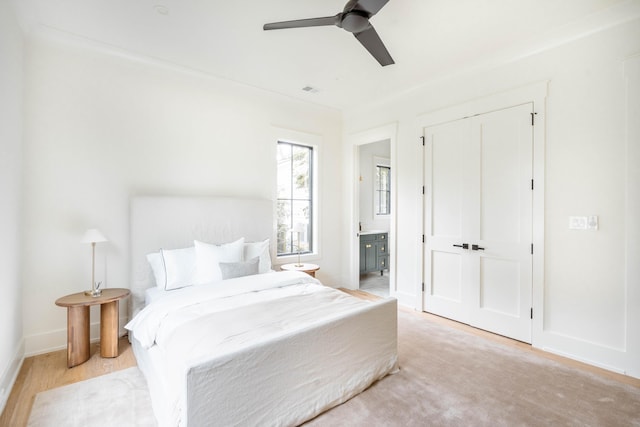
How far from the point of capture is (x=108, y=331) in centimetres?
261

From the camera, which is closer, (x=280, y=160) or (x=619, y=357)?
(x=619, y=357)

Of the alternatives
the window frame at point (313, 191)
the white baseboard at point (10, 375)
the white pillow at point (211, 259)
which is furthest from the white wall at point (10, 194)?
the window frame at point (313, 191)

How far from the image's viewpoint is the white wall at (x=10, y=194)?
2.02m

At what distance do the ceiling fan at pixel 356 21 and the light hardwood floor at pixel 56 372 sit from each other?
295 cm

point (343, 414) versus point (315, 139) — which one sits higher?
point (315, 139)

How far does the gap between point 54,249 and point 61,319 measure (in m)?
0.66

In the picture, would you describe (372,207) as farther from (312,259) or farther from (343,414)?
(343,414)

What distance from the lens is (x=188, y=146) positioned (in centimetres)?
343

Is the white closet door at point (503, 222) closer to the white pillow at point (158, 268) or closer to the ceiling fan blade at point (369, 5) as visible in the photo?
the ceiling fan blade at point (369, 5)

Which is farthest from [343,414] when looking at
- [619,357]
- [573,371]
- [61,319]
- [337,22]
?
[61,319]

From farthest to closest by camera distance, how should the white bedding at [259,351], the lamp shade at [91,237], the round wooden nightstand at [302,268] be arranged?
the round wooden nightstand at [302,268] < the lamp shade at [91,237] < the white bedding at [259,351]

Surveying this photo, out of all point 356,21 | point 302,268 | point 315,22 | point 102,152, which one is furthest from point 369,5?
point 302,268

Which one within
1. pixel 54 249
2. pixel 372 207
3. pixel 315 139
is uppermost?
pixel 315 139

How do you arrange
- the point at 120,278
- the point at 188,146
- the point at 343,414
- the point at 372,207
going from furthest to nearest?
the point at 372,207 < the point at 188,146 < the point at 120,278 < the point at 343,414
